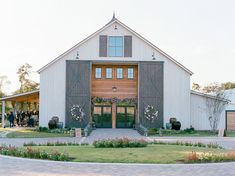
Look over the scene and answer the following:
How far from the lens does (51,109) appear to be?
3666 cm

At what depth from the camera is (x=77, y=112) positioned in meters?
36.6

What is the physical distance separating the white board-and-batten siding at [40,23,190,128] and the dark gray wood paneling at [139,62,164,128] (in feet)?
1.55

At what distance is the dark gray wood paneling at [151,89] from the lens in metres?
37.1

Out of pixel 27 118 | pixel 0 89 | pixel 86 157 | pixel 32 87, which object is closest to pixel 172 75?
pixel 27 118

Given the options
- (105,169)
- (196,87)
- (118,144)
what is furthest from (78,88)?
(196,87)

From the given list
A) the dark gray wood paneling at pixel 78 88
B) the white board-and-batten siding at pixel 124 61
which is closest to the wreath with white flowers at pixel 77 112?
the dark gray wood paneling at pixel 78 88

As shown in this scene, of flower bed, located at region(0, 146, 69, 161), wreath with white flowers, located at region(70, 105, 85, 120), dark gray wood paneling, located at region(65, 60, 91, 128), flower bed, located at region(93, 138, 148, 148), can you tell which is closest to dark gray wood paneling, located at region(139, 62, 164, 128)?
dark gray wood paneling, located at region(65, 60, 91, 128)

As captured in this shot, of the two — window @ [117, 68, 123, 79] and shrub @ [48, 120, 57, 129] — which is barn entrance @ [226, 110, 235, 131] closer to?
window @ [117, 68, 123, 79]

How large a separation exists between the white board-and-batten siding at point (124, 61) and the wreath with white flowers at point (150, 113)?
99 centimetres

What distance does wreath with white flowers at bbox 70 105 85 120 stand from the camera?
36.5 metres

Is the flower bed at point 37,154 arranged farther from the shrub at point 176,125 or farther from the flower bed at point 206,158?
the shrub at point 176,125

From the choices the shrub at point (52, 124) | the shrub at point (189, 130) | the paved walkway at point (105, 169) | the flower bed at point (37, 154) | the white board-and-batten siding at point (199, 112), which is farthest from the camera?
the white board-and-batten siding at point (199, 112)

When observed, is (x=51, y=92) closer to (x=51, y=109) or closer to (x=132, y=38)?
(x=51, y=109)

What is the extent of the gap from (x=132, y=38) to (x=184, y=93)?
690 centimetres
